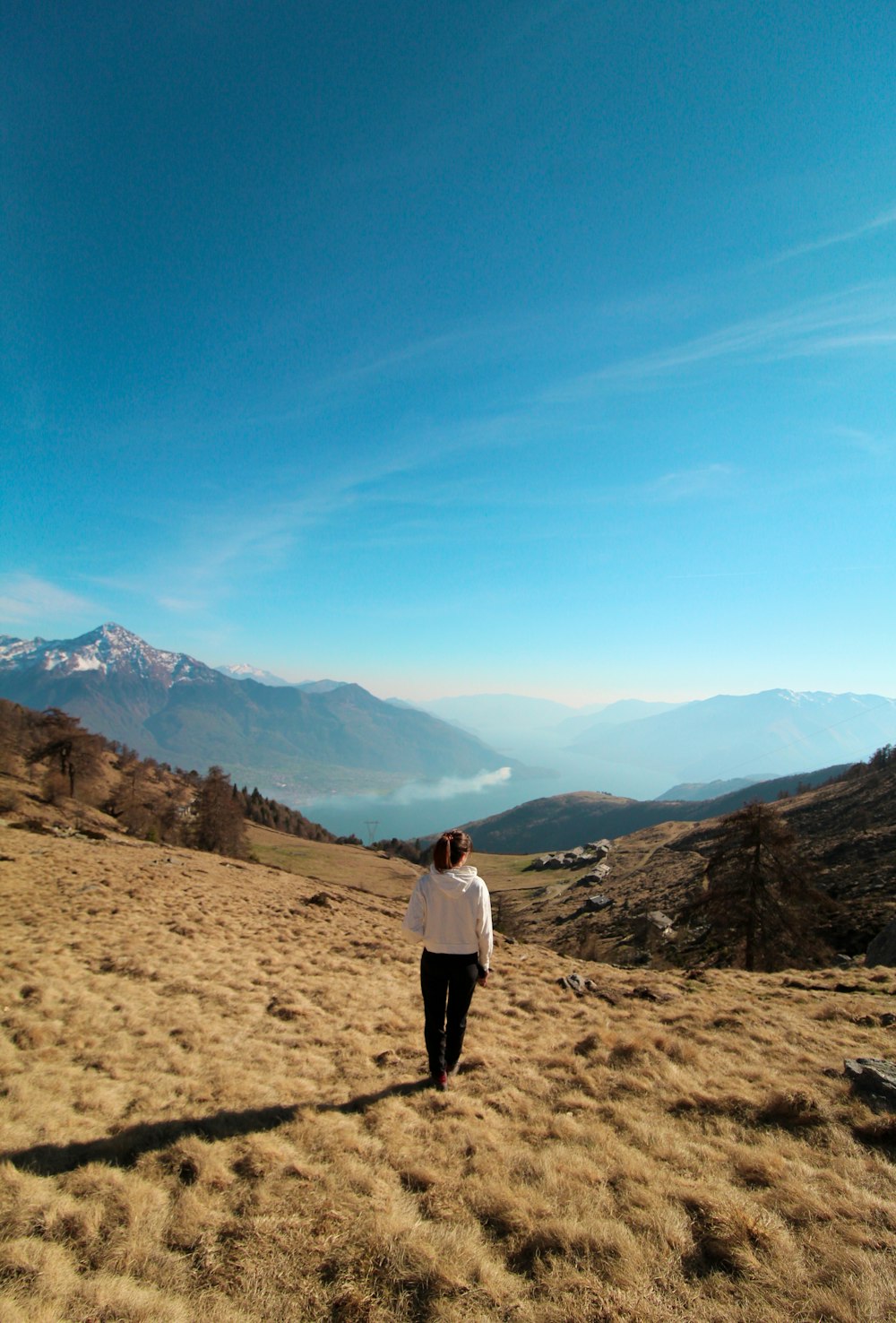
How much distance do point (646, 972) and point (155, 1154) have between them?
16.1 m

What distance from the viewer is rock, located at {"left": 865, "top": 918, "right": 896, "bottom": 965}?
16.8 metres

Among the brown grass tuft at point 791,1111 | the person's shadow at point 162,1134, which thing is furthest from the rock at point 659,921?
the person's shadow at point 162,1134

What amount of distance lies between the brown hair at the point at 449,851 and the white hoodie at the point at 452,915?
132 mm

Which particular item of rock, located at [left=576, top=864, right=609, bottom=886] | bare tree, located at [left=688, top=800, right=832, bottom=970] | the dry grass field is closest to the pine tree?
rock, located at [left=576, top=864, right=609, bottom=886]

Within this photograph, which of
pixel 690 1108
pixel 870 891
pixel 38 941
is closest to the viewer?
pixel 690 1108

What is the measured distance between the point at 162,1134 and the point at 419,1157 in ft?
9.49

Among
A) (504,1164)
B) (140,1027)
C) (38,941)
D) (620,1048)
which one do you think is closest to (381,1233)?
(504,1164)

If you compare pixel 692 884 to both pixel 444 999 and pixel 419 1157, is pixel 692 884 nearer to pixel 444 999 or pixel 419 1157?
pixel 444 999

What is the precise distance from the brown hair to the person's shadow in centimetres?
307

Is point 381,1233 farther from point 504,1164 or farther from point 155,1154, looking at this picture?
point 155,1154

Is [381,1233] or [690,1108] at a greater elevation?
[381,1233]

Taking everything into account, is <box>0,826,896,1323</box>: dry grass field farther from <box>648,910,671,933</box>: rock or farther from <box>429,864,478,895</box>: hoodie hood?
<box>648,910,671,933</box>: rock

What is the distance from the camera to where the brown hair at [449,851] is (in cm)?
698

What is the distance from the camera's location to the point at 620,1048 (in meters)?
8.57
